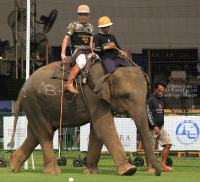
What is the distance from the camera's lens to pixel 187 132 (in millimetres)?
14844

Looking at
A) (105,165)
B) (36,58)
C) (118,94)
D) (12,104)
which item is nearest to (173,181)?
(118,94)

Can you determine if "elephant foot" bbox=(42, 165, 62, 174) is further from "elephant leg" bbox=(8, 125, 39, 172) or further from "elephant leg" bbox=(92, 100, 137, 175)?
"elephant leg" bbox=(92, 100, 137, 175)

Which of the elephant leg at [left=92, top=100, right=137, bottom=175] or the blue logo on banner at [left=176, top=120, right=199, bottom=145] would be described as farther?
the blue logo on banner at [left=176, top=120, right=199, bottom=145]

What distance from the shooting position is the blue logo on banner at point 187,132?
14.8m

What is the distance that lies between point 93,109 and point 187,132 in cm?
538

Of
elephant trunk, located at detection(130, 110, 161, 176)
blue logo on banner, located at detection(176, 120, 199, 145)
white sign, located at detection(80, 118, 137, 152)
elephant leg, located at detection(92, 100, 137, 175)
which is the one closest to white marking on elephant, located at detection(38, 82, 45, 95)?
elephant leg, located at detection(92, 100, 137, 175)

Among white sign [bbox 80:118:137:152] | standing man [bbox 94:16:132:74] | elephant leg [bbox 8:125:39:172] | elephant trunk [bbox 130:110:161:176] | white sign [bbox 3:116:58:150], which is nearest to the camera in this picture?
elephant trunk [bbox 130:110:161:176]

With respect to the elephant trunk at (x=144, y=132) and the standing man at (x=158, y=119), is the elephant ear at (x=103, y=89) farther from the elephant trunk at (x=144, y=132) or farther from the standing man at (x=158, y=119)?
the standing man at (x=158, y=119)

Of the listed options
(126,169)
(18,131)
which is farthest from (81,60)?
(18,131)

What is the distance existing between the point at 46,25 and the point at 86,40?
9411mm

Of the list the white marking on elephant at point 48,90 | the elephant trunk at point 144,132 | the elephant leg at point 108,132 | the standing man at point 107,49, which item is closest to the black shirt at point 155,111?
the standing man at point 107,49

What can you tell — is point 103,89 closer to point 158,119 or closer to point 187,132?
point 158,119

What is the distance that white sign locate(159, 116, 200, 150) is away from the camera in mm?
14781

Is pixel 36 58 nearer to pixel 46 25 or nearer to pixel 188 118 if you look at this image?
pixel 46 25
